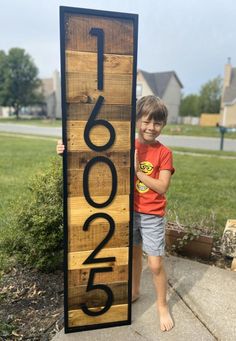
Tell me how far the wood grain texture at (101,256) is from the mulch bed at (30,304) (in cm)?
→ 50

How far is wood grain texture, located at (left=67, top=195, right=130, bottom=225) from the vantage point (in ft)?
7.04

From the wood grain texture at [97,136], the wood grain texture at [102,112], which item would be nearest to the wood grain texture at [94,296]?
the wood grain texture at [97,136]

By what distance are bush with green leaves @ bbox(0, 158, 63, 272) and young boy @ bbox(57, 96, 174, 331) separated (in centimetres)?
74

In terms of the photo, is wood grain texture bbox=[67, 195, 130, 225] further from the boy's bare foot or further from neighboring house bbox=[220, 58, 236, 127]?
neighboring house bbox=[220, 58, 236, 127]

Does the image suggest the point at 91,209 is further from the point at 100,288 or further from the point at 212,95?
the point at 212,95

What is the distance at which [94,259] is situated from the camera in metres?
2.26

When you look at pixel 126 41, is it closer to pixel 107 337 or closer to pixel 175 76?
pixel 107 337

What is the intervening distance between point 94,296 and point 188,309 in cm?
76

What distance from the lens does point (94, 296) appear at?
232 cm

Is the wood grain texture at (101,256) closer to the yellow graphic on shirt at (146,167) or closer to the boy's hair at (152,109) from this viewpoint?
the yellow graphic on shirt at (146,167)

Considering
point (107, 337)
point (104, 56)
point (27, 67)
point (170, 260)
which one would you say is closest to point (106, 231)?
point (107, 337)

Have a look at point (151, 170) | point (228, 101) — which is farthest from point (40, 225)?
point (228, 101)

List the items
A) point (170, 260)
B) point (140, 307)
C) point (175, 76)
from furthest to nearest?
point (175, 76) → point (170, 260) → point (140, 307)

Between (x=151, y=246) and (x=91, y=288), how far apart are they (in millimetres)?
481
